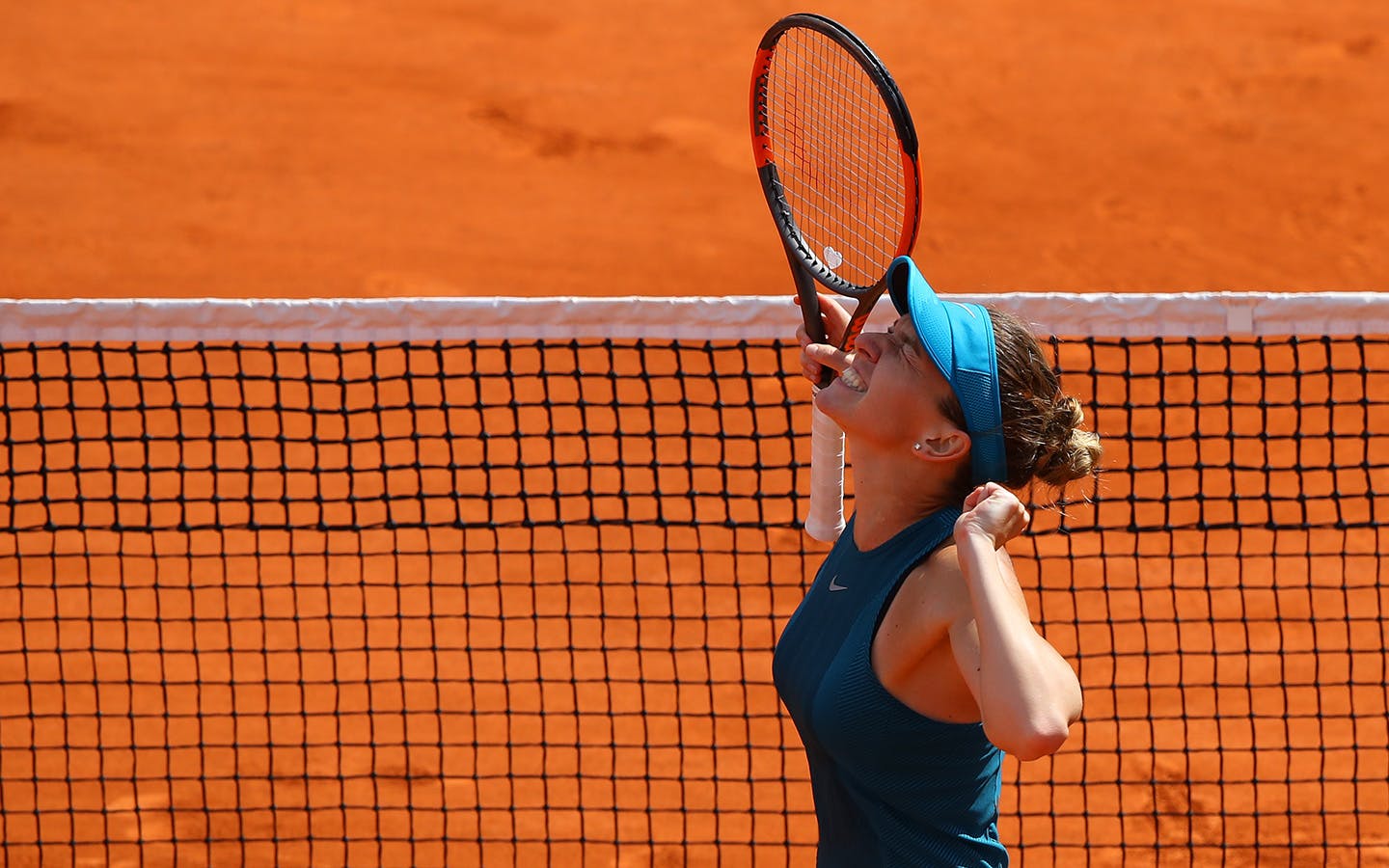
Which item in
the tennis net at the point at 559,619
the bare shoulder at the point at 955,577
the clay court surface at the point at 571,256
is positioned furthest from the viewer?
→ the clay court surface at the point at 571,256

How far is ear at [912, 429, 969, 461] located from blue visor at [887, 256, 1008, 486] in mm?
12

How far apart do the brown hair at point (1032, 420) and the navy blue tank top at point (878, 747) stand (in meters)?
0.13

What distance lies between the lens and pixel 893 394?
2.36 metres

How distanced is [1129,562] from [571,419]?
8.38ft

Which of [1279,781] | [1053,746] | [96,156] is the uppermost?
[96,156]

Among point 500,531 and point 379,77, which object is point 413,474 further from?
point 379,77

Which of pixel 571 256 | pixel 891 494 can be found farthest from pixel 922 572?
pixel 571 256

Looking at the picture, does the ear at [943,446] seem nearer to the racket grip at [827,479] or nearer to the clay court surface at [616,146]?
the racket grip at [827,479]

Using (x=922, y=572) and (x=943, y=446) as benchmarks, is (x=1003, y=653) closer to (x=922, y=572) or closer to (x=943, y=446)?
(x=922, y=572)

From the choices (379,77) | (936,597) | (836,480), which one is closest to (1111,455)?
(836,480)

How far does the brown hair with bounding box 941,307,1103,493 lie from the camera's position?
234 cm

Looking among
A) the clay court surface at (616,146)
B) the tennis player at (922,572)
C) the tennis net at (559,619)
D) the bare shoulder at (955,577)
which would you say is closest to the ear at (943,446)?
the tennis player at (922,572)

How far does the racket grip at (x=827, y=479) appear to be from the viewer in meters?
3.12

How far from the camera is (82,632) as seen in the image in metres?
6.10
